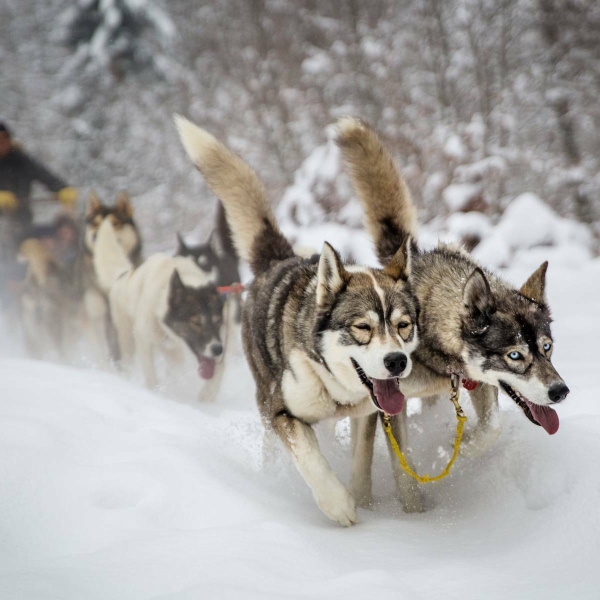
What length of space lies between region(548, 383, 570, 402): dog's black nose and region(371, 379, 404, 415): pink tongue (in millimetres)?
541

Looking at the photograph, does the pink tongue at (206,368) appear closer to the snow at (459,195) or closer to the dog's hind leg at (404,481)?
the dog's hind leg at (404,481)

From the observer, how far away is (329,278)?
2.69m

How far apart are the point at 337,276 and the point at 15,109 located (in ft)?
59.0

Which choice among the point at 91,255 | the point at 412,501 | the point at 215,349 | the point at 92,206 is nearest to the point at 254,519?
the point at 412,501

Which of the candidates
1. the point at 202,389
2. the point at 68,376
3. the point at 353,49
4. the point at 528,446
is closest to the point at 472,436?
the point at 528,446

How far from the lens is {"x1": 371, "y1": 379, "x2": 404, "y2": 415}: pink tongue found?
2473 mm

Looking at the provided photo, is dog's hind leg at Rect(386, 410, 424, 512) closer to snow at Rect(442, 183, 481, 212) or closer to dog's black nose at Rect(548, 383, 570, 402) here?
dog's black nose at Rect(548, 383, 570, 402)

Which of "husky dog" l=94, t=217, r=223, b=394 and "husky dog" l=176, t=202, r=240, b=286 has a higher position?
"husky dog" l=176, t=202, r=240, b=286

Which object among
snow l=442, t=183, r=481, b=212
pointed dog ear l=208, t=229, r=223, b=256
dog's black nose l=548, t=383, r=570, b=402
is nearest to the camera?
dog's black nose l=548, t=383, r=570, b=402

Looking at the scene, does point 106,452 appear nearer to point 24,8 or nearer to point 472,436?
point 472,436

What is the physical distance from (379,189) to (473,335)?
1.20 m

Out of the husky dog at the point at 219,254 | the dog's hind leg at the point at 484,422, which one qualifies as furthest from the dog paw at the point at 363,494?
the husky dog at the point at 219,254

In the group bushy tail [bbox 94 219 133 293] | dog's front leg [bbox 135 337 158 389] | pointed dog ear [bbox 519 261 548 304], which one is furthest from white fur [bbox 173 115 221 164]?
bushy tail [bbox 94 219 133 293]

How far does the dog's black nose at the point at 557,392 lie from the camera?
228 cm
